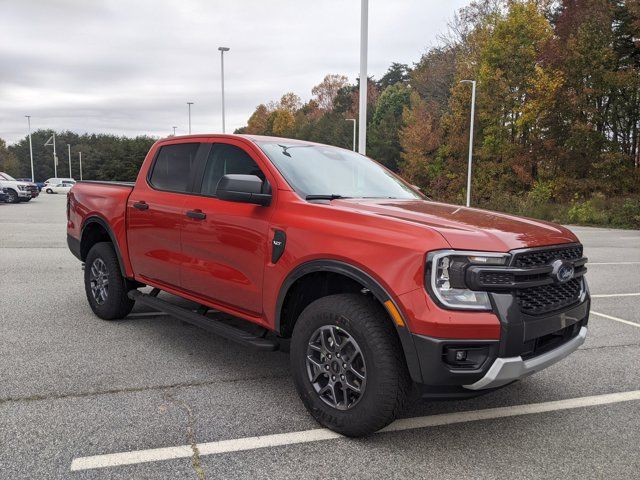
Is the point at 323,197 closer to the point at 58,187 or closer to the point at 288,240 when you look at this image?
the point at 288,240

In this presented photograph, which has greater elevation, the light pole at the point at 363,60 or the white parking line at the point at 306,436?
the light pole at the point at 363,60

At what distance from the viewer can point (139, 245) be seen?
16.3 feet

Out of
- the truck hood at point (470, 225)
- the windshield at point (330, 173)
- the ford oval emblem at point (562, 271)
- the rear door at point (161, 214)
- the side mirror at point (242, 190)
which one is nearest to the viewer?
the truck hood at point (470, 225)

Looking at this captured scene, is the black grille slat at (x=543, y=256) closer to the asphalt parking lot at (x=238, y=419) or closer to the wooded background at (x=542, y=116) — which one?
the asphalt parking lot at (x=238, y=419)

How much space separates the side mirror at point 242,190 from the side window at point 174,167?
3.46ft

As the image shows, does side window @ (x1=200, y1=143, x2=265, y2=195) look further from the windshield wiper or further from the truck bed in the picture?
the truck bed

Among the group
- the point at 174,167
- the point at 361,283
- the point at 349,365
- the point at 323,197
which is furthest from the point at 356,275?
the point at 174,167

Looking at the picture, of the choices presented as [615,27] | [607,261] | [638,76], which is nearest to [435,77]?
[615,27]

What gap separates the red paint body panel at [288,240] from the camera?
289 centimetres

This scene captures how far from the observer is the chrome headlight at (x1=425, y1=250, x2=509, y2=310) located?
2.85 metres

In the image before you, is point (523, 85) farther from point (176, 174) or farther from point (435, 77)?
point (176, 174)

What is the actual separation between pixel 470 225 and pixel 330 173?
1.39 m

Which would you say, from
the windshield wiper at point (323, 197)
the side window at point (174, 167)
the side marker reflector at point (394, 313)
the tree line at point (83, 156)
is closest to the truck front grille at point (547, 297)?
the side marker reflector at point (394, 313)

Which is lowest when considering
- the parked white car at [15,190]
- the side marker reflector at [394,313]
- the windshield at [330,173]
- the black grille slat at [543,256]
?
the parked white car at [15,190]
